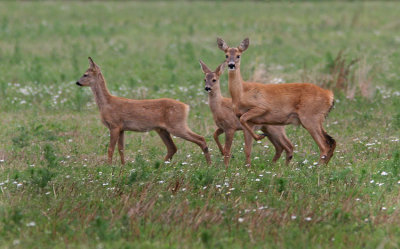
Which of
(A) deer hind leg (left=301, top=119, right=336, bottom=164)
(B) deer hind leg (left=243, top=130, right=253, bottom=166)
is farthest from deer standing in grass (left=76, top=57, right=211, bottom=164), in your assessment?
(A) deer hind leg (left=301, top=119, right=336, bottom=164)

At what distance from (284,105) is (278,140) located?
0.67m

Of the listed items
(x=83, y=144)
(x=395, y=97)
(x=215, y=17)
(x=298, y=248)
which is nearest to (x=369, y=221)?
(x=298, y=248)

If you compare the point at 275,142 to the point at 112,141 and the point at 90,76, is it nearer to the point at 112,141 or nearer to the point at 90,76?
the point at 112,141

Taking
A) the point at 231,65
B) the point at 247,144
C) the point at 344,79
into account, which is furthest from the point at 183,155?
→ the point at 344,79

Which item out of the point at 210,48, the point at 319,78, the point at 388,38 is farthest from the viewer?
the point at 388,38

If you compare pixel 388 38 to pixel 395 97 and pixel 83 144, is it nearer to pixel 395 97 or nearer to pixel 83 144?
pixel 395 97

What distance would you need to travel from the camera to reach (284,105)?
1013cm

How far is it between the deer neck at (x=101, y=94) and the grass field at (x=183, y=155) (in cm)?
69

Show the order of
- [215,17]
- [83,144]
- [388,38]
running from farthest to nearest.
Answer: [215,17]
[388,38]
[83,144]

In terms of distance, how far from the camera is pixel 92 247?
6.49 m

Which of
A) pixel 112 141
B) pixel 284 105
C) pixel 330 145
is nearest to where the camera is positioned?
pixel 330 145

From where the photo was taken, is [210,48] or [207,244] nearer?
[207,244]

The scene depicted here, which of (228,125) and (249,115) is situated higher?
(249,115)

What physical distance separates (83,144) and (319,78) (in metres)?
5.41
